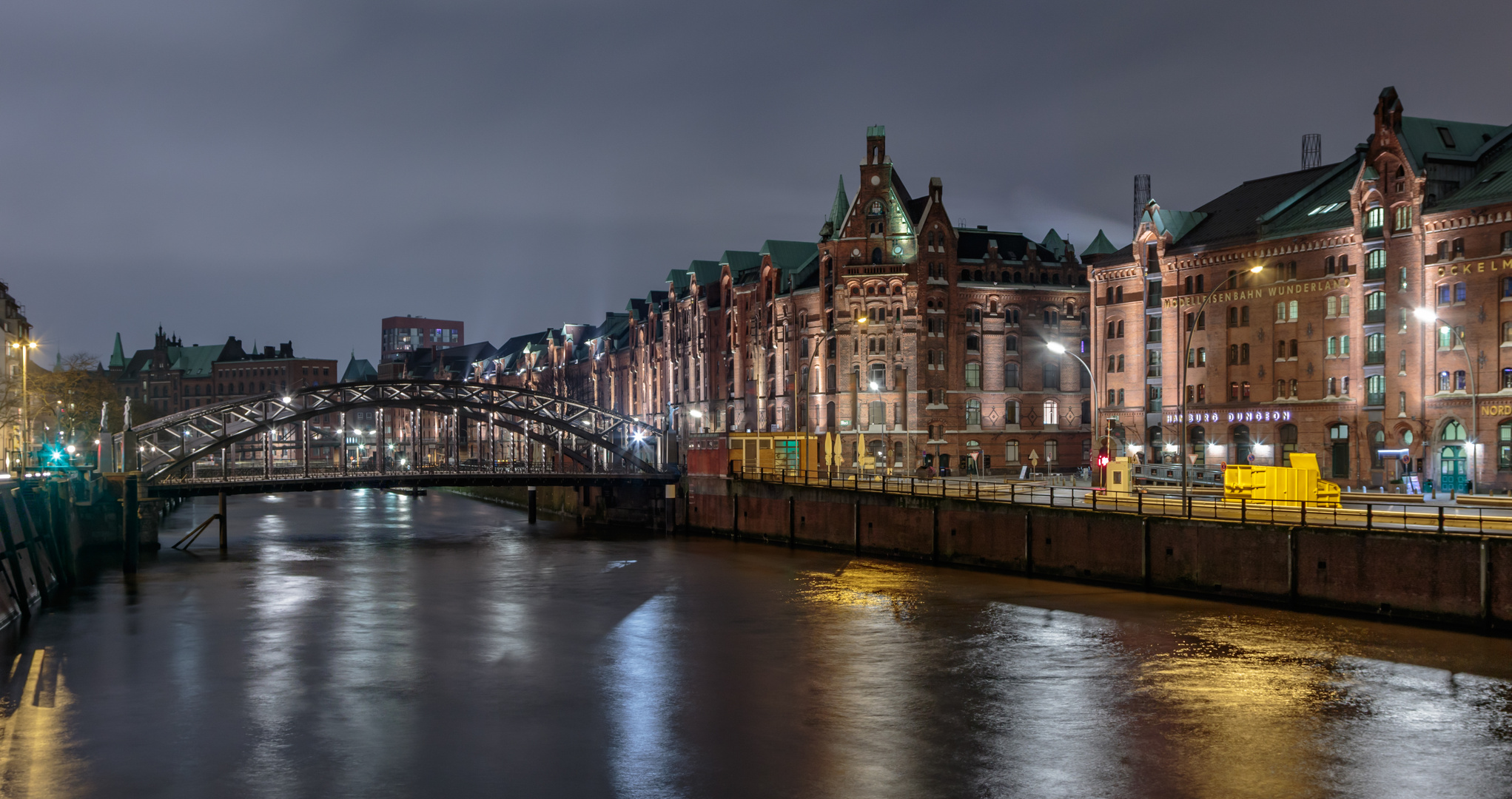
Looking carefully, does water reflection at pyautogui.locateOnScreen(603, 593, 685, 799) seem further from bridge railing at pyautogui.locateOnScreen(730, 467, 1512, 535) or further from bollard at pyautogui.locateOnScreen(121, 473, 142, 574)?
bollard at pyautogui.locateOnScreen(121, 473, 142, 574)

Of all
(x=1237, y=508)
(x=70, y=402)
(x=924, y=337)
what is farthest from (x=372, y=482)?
(x=1237, y=508)

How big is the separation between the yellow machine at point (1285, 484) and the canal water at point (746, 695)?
29.0ft

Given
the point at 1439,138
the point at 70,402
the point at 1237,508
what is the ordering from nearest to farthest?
the point at 1237,508, the point at 1439,138, the point at 70,402

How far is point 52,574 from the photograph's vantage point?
49875 millimetres

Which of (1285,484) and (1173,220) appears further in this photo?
(1173,220)

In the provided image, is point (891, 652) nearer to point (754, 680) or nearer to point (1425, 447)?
point (754, 680)

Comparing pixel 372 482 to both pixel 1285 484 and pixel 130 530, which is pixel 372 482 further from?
pixel 1285 484

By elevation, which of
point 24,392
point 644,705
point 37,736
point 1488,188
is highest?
point 1488,188

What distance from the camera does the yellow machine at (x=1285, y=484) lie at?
47.8 m

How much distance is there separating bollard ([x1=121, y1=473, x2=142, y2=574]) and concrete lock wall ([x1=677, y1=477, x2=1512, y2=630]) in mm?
31651

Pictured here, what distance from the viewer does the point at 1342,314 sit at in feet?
227

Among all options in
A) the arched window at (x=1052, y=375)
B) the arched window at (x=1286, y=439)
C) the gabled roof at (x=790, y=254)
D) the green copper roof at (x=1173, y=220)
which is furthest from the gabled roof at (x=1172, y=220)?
the gabled roof at (x=790, y=254)

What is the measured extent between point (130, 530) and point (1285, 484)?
165ft

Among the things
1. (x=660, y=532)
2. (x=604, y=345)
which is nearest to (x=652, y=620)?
(x=660, y=532)
